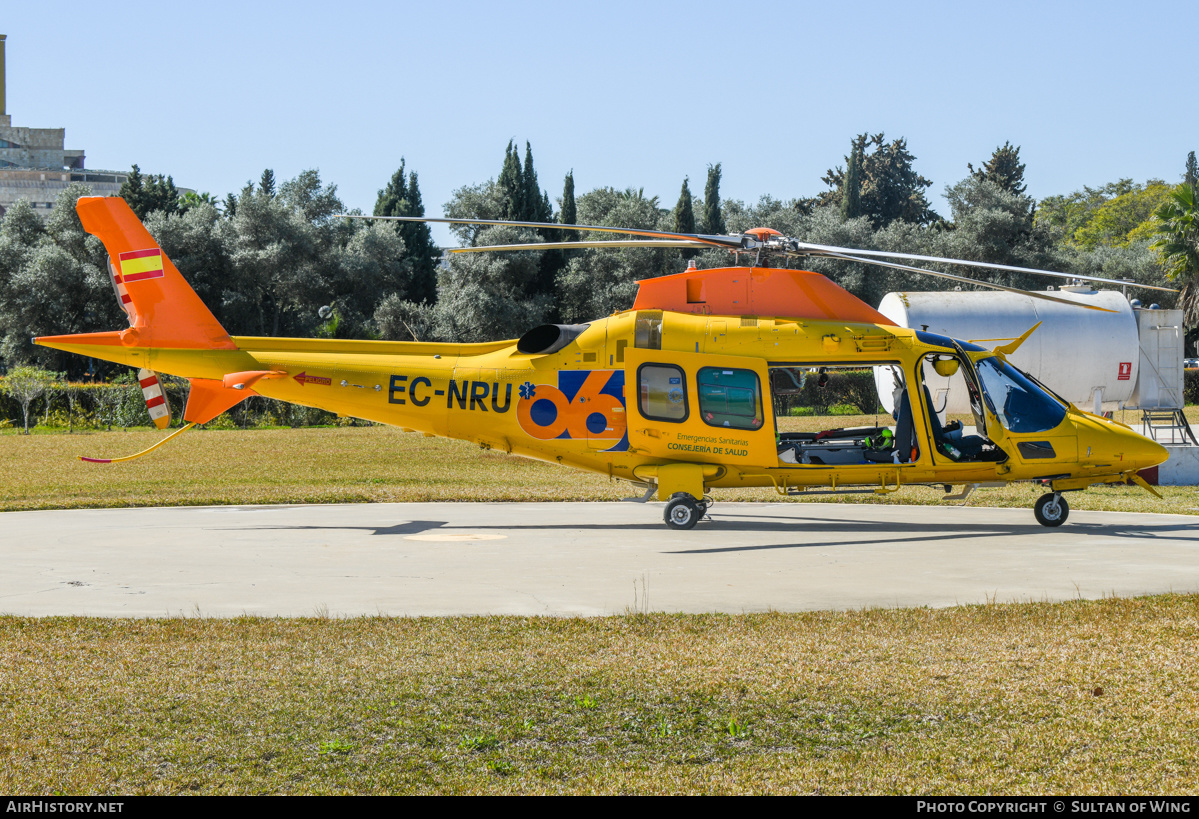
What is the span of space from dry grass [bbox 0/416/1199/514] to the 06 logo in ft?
10.3

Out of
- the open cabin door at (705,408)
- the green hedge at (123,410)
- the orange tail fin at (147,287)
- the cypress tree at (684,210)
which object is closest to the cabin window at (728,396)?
the open cabin door at (705,408)

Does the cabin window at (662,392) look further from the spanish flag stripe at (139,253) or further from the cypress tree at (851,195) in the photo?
the cypress tree at (851,195)

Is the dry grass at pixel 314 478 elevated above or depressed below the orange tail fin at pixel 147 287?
below

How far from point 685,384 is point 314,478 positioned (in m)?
9.94

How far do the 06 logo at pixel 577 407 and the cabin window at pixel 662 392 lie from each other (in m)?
0.31

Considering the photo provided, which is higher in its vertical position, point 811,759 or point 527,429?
point 527,429

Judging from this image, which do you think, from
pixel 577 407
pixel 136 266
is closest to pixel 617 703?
pixel 577 407

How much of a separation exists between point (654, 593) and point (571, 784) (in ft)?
15.4

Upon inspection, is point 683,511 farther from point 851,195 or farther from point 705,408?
point 851,195

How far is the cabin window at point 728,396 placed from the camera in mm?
13719

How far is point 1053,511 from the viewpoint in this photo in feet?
44.7

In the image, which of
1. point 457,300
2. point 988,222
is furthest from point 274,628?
point 988,222
